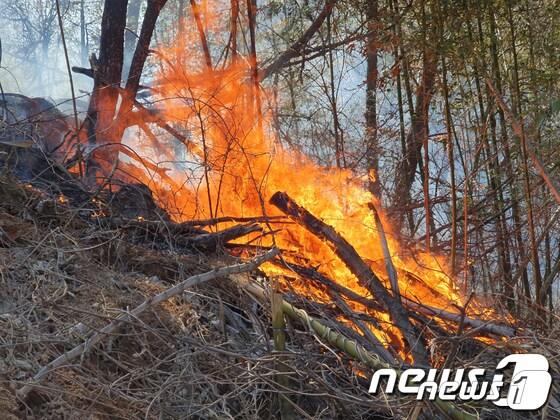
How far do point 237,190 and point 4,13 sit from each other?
2057cm

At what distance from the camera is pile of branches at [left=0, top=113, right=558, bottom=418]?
8.83ft

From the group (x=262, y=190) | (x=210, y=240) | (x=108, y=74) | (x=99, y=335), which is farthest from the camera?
(x=108, y=74)

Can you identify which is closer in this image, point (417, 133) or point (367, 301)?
point (367, 301)

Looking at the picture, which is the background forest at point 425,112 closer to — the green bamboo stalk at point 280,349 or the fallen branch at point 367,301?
the fallen branch at point 367,301

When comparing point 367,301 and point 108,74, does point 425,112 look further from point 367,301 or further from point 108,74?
point 108,74

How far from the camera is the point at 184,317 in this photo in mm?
3406

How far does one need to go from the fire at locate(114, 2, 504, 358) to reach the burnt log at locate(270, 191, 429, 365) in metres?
0.11

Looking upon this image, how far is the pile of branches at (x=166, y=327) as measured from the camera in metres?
2.69

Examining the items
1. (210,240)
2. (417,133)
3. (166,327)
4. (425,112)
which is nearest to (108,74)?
(210,240)

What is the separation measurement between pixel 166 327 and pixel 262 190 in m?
2.68

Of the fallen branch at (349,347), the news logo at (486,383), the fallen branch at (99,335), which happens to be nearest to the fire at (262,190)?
the fallen branch at (349,347)

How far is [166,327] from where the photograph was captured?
3.16 meters

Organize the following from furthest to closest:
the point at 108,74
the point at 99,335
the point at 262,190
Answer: the point at 108,74 < the point at 262,190 < the point at 99,335

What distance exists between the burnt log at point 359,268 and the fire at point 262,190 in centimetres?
11
